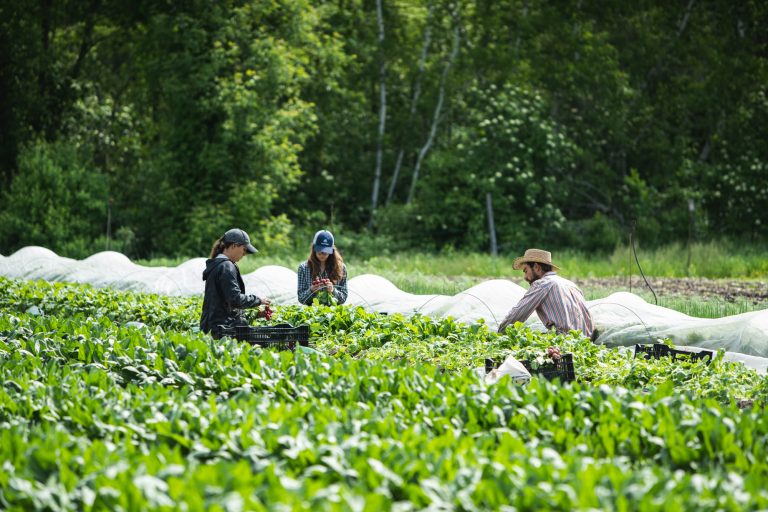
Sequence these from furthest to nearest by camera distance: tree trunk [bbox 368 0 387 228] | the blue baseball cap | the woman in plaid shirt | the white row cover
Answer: tree trunk [bbox 368 0 387 228]
the woman in plaid shirt
the blue baseball cap
the white row cover

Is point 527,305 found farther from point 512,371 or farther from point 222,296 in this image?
point 222,296

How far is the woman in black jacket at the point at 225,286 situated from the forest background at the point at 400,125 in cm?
1476

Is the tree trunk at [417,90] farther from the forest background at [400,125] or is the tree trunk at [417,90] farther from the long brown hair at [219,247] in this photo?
the long brown hair at [219,247]

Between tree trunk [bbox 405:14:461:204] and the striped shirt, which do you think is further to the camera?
tree trunk [bbox 405:14:461:204]

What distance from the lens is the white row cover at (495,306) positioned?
746cm

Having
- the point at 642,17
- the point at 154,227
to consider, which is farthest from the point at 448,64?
the point at 154,227

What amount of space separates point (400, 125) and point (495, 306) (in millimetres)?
18977

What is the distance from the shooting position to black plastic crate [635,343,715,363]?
21.2 feet

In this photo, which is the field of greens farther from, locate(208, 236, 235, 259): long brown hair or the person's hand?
the person's hand

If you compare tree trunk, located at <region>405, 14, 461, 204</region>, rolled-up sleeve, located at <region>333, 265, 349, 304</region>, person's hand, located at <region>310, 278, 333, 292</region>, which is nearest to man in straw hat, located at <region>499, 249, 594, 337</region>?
person's hand, located at <region>310, 278, 333, 292</region>

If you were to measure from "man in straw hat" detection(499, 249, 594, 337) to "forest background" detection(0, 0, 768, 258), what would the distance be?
1471cm

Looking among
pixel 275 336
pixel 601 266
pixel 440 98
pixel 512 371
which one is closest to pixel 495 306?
pixel 275 336

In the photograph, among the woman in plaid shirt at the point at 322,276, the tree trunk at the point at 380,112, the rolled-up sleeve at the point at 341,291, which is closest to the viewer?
the woman in plaid shirt at the point at 322,276


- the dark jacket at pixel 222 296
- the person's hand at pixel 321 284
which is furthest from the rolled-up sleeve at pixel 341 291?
the dark jacket at pixel 222 296
